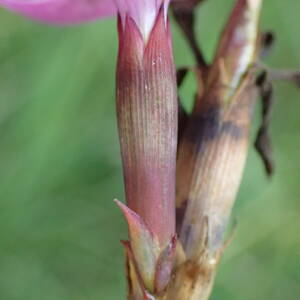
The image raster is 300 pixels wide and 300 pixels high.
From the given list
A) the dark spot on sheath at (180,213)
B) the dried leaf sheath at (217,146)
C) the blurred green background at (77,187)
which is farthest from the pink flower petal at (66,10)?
the blurred green background at (77,187)

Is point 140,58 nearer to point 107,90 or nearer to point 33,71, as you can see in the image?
point 33,71

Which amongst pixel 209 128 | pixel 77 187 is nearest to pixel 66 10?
pixel 209 128

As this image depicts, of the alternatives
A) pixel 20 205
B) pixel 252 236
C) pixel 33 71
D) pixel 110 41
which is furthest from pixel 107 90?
pixel 252 236

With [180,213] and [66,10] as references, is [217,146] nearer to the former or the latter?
[180,213]

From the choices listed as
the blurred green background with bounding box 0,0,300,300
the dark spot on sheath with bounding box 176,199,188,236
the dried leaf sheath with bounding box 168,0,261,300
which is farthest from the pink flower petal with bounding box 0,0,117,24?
the blurred green background with bounding box 0,0,300,300

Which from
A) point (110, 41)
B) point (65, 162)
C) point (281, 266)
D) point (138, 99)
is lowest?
point (281, 266)

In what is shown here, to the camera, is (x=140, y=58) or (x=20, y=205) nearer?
(x=140, y=58)

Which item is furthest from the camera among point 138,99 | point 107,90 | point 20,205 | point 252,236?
point 107,90
